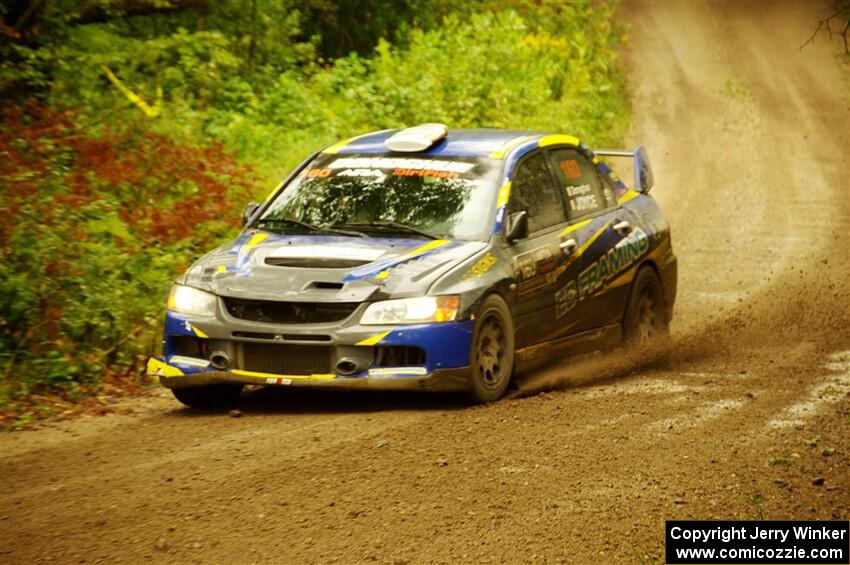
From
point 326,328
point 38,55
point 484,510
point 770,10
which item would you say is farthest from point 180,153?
point 770,10

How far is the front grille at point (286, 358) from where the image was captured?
8.20 meters

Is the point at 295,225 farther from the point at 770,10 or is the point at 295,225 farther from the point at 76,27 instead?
the point at 770,10

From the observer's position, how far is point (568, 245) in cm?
962

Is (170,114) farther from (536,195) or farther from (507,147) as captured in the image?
(536,195)

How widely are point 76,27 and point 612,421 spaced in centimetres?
1089

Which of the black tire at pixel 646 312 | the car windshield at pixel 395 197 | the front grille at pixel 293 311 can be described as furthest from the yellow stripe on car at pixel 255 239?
the black tire at pixel 646 312

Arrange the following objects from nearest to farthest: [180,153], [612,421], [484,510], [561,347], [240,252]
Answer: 1. [484,510]
2. [612,421]
3. [240,252]
4. [561,347]
5. [180,153]

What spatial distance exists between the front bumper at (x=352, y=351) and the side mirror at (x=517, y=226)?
0.89 meters

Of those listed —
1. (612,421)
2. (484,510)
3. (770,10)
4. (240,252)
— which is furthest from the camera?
(770,10)

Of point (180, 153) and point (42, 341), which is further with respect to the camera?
point (180, 153)

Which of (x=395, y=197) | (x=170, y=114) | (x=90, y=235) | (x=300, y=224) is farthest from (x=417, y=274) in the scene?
(x=170, y=114)

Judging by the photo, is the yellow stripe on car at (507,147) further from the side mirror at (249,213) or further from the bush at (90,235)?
the bush at (90,235)

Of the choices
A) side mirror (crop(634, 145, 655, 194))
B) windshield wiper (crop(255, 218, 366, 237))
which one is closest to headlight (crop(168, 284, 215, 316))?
windshield wiper (crop(255, 218, 366, 237))

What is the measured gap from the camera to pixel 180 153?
14.0 metres
